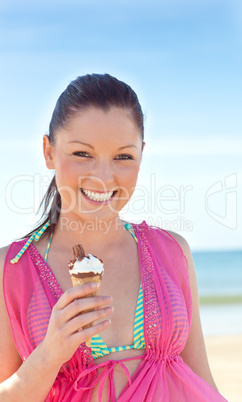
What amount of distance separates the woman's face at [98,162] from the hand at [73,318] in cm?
68

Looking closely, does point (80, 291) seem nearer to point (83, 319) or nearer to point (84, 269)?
point (83, 319)

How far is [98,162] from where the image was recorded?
8.70 feet

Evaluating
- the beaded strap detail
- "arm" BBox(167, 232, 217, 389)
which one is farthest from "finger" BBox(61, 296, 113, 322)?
"arm" BBox(167, 232, 217, 389)

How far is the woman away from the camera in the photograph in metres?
2.59

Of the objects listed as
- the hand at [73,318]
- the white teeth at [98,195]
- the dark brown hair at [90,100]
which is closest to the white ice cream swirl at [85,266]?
the hand at [73,318]

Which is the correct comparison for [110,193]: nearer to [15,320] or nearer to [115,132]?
[115,132]

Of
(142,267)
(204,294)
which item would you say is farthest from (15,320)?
(204,294)

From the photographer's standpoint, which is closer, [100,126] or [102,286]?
[100,126]

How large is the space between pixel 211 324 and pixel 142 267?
1194 centimetres

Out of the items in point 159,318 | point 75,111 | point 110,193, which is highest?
point 75,111

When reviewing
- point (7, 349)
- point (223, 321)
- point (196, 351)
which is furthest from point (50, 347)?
point (223, 321)

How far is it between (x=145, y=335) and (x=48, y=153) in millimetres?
1220

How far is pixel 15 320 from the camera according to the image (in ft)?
8.66

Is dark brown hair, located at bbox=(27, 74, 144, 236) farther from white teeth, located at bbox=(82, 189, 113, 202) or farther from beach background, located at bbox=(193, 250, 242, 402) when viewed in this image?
beach background, located at bbox=(193, 250, 242, 402)
